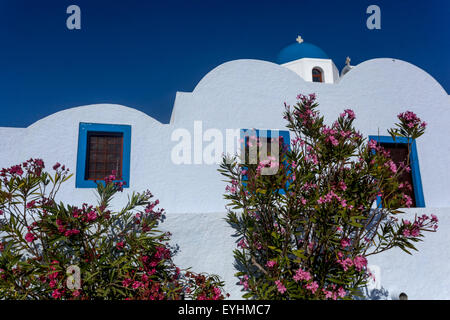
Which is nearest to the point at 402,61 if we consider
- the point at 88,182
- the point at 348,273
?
the point at 348,273

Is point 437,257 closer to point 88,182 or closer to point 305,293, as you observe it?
point 305,293

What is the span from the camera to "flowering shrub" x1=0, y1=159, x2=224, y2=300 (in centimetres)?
422

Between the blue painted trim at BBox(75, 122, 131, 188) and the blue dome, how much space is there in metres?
10.3

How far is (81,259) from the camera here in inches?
179

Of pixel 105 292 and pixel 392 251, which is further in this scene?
pixel 392 251

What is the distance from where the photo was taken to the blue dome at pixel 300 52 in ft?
46.2

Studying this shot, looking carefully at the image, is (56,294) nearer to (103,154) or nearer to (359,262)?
(103,154)

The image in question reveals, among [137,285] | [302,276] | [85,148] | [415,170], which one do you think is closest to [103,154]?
[85,148]

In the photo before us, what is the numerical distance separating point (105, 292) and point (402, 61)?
846cm

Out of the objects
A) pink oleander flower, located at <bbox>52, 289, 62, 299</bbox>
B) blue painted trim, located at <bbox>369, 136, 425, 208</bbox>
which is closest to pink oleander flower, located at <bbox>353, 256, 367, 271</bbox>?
blue painted trim, located at <bbox>369, 136, 425, 208</bbox>

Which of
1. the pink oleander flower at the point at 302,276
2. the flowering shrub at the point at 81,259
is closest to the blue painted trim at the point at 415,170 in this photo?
the pink oleander flower at the point at 302,276

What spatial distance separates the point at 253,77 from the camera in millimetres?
7203

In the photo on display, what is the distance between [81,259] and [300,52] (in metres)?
13.0
